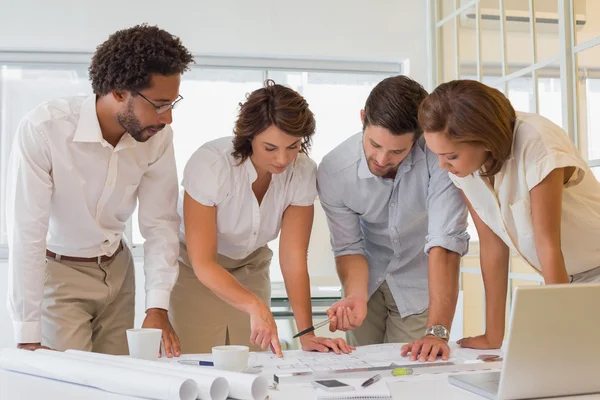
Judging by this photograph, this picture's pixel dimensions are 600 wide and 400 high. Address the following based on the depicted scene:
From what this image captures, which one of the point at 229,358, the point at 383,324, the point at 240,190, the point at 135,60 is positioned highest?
the point at 135,60

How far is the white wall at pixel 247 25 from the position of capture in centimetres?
366

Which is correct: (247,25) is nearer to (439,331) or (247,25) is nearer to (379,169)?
(379,169)

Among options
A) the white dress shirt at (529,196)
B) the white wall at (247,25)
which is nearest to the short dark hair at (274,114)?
the white dress shirt at (529,196)

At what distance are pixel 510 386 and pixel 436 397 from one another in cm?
14

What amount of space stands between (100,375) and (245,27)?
299 centimetres

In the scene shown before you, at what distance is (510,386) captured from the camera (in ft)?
3.68

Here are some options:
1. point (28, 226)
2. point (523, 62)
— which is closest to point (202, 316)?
point (28, 226)

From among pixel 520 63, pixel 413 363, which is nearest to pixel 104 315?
pixel 413 363

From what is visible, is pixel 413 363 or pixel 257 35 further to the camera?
pixel 257 35

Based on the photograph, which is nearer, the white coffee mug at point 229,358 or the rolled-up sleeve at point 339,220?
the white coffee mug at point 229,358

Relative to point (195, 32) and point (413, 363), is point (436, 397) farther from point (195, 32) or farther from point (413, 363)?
point (195, 32)

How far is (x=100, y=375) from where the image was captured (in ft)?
3.90

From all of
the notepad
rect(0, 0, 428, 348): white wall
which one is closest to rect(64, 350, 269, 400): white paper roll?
the notepad

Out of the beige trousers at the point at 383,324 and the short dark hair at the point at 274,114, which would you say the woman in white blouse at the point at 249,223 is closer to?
the short dark hair at the point at 274,114
